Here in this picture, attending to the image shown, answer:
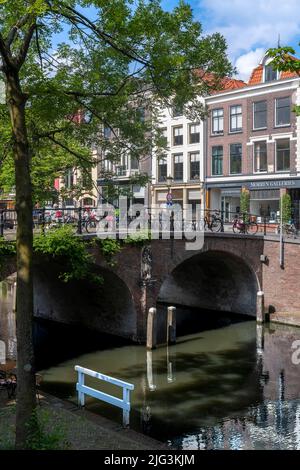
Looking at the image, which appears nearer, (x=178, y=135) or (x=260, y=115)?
(x=260, y=115)

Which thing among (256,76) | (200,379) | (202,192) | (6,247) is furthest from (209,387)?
(256,76)

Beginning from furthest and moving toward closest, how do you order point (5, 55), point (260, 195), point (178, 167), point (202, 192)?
point (178, 167) → point (202, 192) → point (260, 195) → point (5, 55)

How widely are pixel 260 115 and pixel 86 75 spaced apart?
28135mm

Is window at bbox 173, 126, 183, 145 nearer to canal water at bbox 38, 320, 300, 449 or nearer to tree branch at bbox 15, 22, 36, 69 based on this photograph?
canal water at bbox 38, 320, 300, 449

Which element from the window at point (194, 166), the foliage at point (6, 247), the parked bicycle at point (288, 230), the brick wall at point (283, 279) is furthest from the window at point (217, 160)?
the foliage at point (6, 247)

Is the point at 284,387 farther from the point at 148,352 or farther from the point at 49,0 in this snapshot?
the point at 49,0

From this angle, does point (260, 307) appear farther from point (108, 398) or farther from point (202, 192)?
point (202, 192)

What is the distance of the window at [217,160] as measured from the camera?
40.2 m

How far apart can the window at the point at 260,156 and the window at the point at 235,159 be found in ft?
4.49

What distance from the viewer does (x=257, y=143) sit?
37.8 metres

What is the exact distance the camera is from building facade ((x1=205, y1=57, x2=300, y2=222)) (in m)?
35.8

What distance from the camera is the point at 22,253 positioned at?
784cm

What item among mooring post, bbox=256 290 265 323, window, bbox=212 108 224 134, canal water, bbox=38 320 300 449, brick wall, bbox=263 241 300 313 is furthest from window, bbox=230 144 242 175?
canal water, bbox=38 320 300 449

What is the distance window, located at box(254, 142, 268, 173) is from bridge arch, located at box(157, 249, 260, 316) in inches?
450
